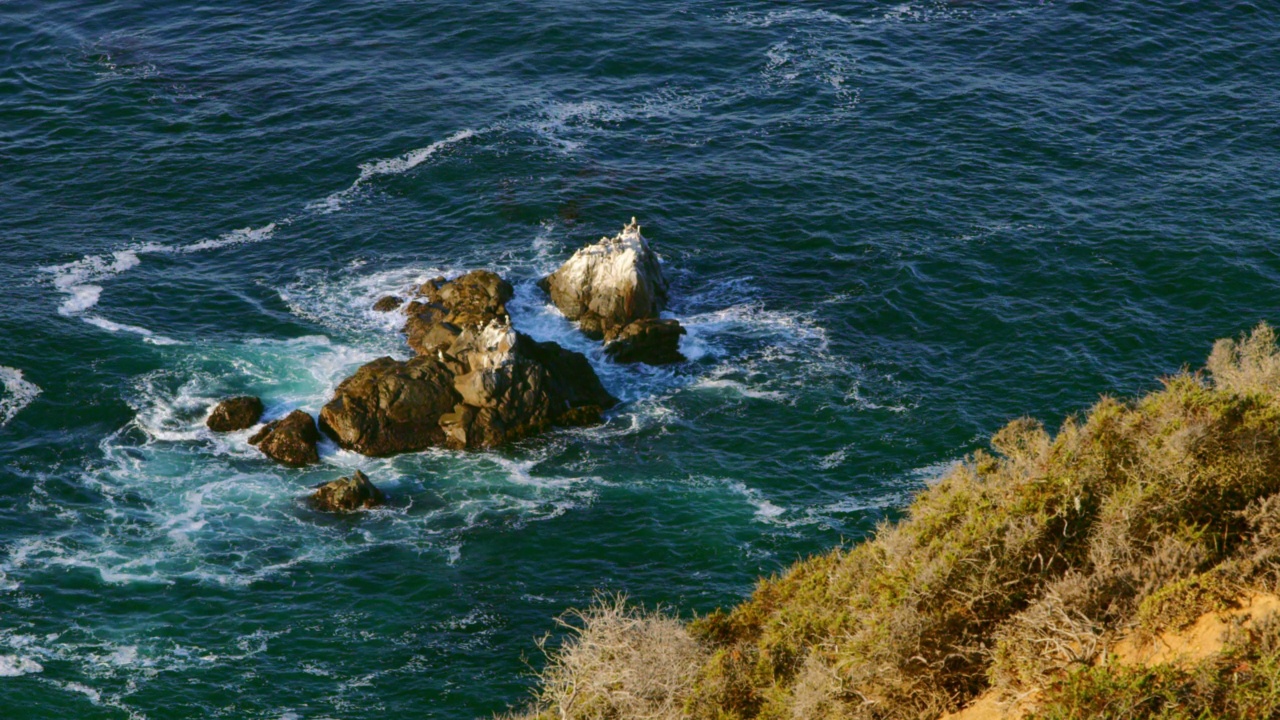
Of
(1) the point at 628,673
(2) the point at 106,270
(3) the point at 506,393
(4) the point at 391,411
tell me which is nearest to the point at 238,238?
(2) the point at 106,270

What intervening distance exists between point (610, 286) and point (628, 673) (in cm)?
4082

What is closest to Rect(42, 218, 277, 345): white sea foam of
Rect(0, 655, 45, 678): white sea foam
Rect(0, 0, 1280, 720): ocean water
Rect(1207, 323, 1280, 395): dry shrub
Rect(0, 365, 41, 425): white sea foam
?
Rect(0, 0, 1280, 720): ocean water

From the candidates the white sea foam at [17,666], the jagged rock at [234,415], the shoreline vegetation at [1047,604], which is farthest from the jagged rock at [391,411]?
the shoreline vegetation at [1047,604]

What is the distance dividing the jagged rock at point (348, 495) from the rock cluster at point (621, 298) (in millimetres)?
15953

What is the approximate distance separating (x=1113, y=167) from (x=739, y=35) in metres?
33.3

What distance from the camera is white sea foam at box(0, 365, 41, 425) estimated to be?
64.9m

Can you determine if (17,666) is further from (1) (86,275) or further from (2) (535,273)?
(2) (535,273)

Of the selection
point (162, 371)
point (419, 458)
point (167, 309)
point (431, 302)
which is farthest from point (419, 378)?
point (167, 309)

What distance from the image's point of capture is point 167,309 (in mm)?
74500

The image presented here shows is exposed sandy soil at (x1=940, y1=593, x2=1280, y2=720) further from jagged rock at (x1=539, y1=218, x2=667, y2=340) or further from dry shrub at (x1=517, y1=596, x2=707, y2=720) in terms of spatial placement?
jagged rock at (x1=539, y1=218, x2=667, y2=340)

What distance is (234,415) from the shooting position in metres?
64.5

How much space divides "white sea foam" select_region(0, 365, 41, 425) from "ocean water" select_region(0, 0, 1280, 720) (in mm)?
493

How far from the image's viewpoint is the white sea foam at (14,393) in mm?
64875

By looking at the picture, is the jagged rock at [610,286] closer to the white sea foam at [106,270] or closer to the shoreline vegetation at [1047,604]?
the white sea foam at [106,270]
